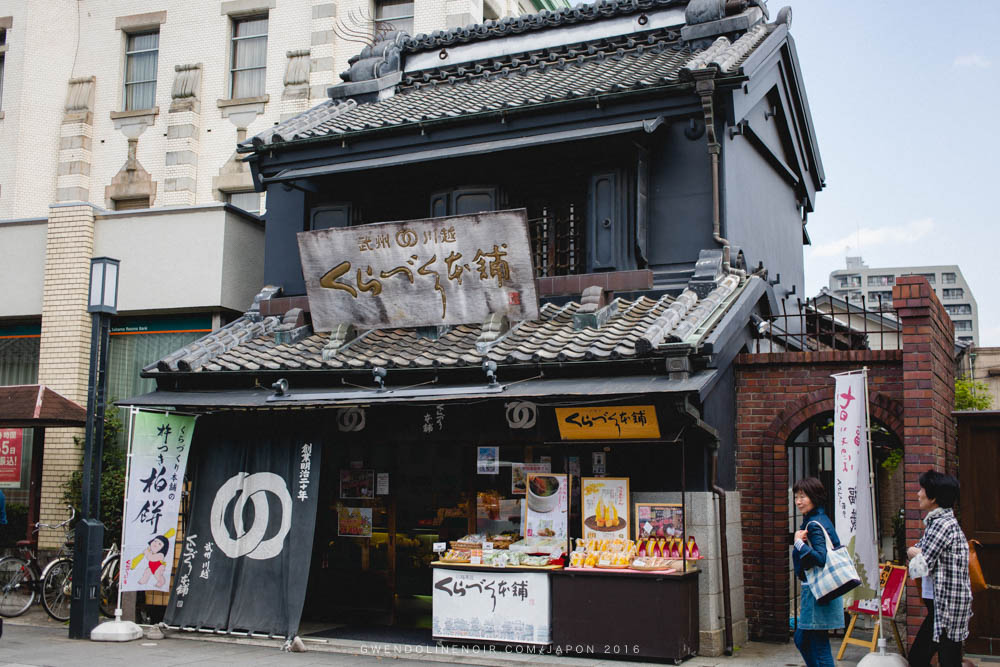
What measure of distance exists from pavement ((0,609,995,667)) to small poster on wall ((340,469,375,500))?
2466mm

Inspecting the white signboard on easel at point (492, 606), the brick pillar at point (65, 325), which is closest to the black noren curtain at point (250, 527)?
the white signboard on easel at point (492, 606)

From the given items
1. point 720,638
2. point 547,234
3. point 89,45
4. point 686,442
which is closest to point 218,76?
point 89,45

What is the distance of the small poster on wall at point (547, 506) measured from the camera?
12.3m

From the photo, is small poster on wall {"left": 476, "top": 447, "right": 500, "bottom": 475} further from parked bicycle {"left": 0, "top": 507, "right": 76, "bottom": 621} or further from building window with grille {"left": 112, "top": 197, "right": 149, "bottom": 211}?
building window with grille {"left": 112, "top": 197, "right": 149, "bottom": 211}

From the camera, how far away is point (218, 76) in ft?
77.9

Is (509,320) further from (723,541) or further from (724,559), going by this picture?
(724,559)

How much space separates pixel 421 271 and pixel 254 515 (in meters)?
4.13

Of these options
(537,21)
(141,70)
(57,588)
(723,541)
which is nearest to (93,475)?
(57,588)

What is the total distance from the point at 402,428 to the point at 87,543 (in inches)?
175

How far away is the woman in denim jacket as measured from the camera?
8.58 metres

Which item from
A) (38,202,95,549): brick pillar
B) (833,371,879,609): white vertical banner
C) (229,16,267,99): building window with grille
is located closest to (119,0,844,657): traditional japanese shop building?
(833,371,879,609): white vertical banner

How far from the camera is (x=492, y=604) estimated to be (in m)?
11.9

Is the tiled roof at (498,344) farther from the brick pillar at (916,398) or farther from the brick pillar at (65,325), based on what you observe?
the brick pillar at (65,325)

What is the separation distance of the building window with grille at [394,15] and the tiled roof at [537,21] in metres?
4.82
